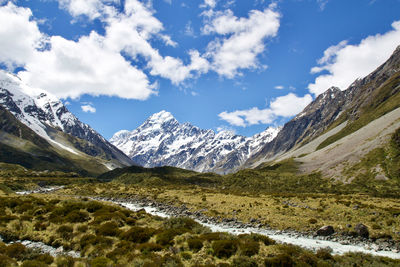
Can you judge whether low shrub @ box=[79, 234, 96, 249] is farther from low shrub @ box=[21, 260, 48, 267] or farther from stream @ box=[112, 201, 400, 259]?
stream @ box=[112, 201, 400, 259]

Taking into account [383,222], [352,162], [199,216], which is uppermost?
[352,162]

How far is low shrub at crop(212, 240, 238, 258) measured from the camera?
16.3 meters

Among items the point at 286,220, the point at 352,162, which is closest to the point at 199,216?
the point at 286,220

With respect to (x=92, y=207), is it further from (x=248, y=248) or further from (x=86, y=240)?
(x=248, y=248)

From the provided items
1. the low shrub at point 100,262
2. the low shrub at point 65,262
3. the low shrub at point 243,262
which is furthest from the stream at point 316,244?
the low shrub at point 65,262

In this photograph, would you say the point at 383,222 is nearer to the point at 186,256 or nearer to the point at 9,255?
the point at 186,256

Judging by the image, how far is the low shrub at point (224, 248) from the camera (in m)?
16.3

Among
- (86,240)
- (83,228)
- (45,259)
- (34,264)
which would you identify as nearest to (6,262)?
(34,264)

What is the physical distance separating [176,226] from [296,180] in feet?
301

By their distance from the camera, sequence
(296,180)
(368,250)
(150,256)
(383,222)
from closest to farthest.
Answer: (150,256)
(368,250)
(383,222)
(296,180)

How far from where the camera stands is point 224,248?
659 inches

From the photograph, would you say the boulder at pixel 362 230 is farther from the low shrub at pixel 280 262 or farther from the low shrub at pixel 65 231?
the low shrub at pixel 65 231

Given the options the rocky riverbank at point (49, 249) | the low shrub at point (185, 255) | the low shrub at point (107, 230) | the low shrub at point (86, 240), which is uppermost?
the low shrub at point (185, 255)

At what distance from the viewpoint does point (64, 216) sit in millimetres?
27203
